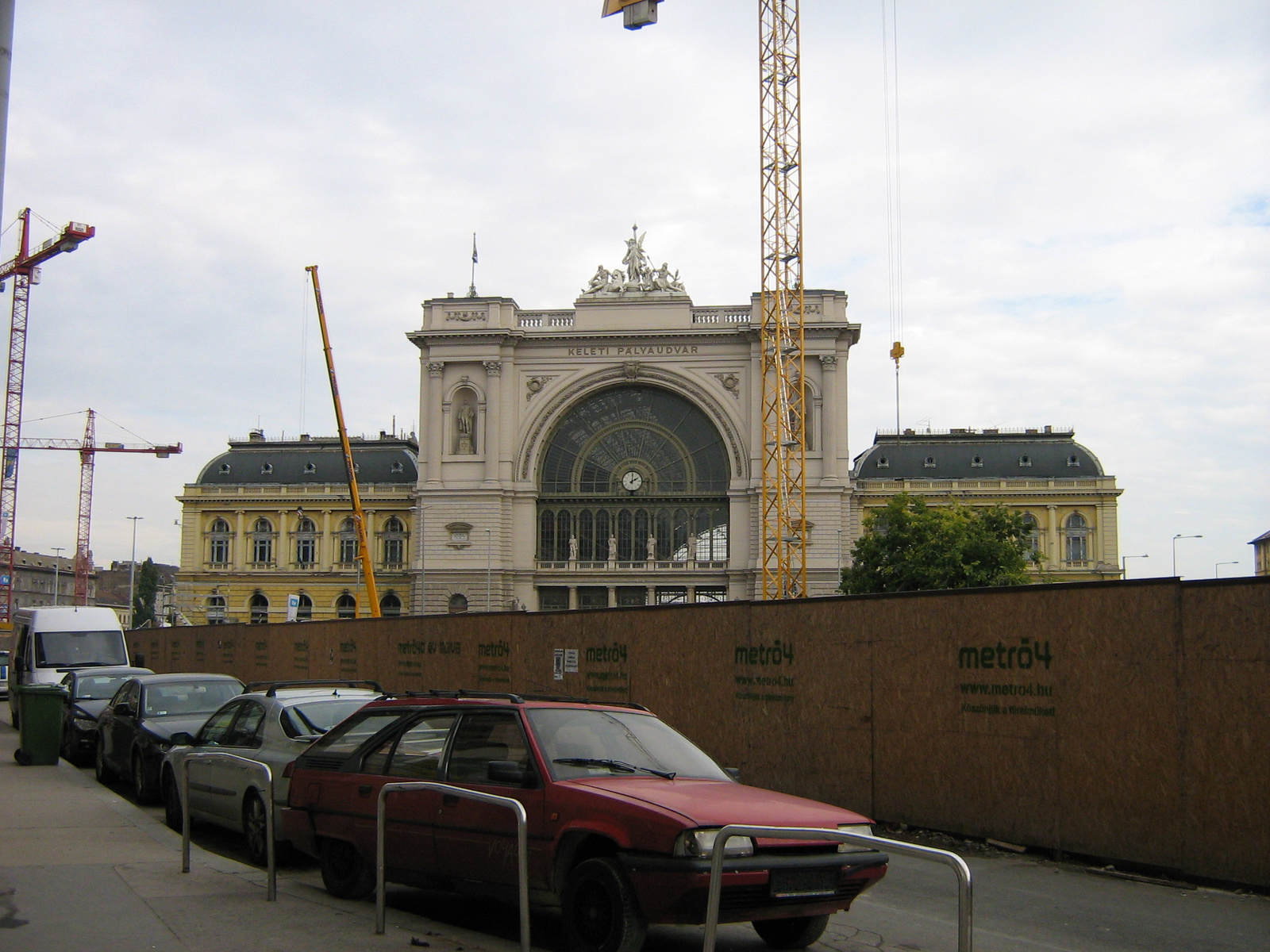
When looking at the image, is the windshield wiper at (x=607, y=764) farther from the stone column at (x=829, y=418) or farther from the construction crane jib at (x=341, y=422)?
the stone column at (x=829, y=418)

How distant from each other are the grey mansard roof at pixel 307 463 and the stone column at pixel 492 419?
47.7 feet

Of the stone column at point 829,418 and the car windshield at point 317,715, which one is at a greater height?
the stone column at point 829,418

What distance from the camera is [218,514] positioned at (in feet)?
286

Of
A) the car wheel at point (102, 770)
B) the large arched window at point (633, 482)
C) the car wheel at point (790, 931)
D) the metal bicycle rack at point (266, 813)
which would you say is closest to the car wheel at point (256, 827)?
the metal bicycle rack at point (266, 813)

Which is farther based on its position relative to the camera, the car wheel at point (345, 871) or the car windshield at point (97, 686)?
the car windshield at point (97, 686)

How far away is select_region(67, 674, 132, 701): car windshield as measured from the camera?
2331 cm

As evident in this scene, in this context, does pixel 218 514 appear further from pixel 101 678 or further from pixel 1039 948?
pixel 1039 948

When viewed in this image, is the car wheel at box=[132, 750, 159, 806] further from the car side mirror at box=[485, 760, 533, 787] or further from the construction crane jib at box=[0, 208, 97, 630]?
the construction crane jib at box=[0, 208, 97, 630]

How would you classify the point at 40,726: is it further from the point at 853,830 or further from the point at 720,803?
the point at 853,830

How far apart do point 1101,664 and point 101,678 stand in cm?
1907

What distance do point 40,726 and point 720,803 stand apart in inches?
647

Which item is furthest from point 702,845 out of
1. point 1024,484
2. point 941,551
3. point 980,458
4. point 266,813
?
point 980,458

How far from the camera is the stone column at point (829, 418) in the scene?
238ft

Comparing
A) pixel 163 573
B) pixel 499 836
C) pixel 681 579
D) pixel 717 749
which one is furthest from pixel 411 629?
pixel 163 573
